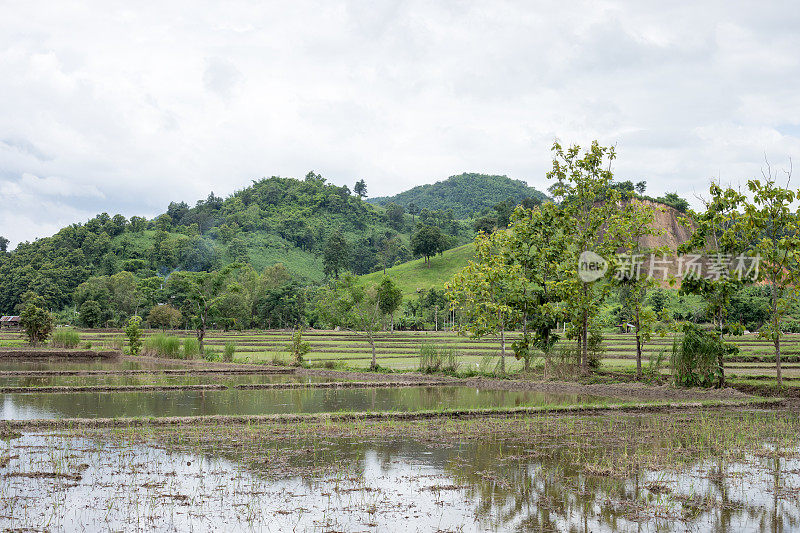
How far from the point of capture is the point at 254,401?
19.8 metres

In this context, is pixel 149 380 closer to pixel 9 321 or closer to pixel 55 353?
pixel 55 353

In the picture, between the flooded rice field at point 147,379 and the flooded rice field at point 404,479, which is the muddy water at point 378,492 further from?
the flooded rice field at point 147,379

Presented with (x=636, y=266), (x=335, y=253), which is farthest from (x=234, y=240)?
(x=636, y=266)

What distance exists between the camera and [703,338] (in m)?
21.2

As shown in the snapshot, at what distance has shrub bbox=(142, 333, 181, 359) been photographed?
36.9 meters

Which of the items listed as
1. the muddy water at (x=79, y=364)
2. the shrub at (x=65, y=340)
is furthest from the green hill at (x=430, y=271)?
the muddy water at (x=79, y=364)

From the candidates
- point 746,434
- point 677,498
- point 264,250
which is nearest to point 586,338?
point 746,434

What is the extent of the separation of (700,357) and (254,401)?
1461 centimetres

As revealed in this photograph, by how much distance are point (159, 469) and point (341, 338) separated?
41.8 metres

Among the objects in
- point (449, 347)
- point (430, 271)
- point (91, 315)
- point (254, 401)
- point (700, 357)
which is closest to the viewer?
point (254, 401)

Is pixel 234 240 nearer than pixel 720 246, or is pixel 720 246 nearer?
pixel 720 246

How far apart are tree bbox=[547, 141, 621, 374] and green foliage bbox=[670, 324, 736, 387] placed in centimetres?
374

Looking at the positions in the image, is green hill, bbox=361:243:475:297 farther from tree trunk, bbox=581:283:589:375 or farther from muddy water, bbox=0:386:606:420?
muddy water, bbox=0:386:606:420

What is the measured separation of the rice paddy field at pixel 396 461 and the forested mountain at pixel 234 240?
70.1 meters
